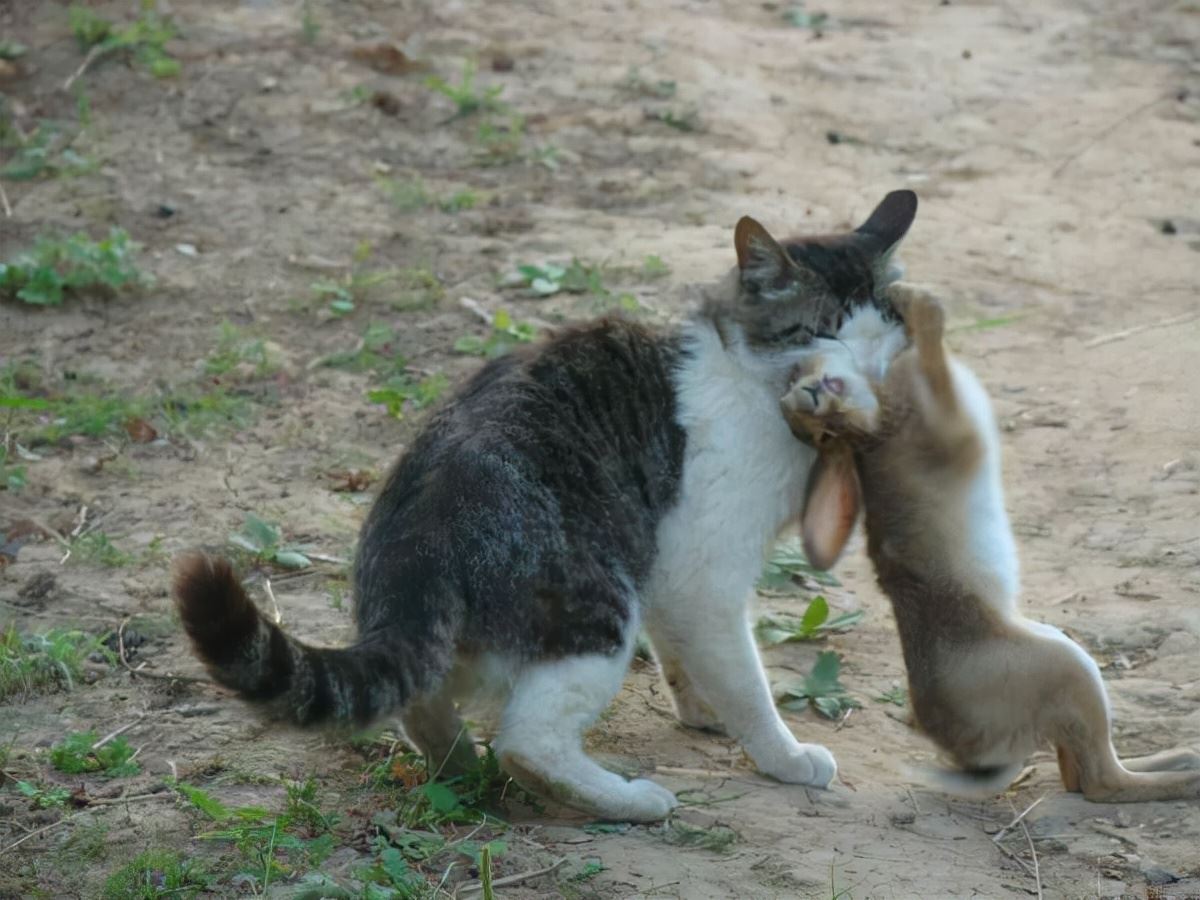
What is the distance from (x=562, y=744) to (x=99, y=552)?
2.02m

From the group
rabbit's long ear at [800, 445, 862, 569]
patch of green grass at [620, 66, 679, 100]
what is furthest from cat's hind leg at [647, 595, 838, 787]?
patch of green grass at [620, 66, 679, 100]

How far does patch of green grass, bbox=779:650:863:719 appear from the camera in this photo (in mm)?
4676

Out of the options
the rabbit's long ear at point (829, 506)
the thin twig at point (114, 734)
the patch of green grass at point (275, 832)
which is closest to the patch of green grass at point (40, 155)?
the thin twig at point (114, 734)

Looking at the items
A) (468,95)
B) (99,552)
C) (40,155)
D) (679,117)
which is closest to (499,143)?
(468,95)

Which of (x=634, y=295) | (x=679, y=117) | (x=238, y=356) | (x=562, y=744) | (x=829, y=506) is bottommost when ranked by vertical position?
(x=562, y=744)

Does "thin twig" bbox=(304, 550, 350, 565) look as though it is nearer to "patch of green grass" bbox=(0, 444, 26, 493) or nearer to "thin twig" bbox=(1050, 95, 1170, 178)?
"patch of green grass" bbox=(0, 444, 26, 493)

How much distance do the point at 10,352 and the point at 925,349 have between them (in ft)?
13.1

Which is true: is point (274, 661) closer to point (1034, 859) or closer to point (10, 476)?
point (1034, 859)

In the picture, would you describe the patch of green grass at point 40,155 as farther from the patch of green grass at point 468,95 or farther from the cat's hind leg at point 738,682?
the cat's hind leg at point 738,682

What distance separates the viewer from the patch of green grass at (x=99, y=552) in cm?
500

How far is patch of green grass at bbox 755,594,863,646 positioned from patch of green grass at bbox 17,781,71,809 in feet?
7.30

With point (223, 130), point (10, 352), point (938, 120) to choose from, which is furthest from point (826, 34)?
point (10, 352)

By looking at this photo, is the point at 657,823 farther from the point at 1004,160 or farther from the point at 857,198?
the point at 1004,160

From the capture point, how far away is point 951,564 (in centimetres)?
414
